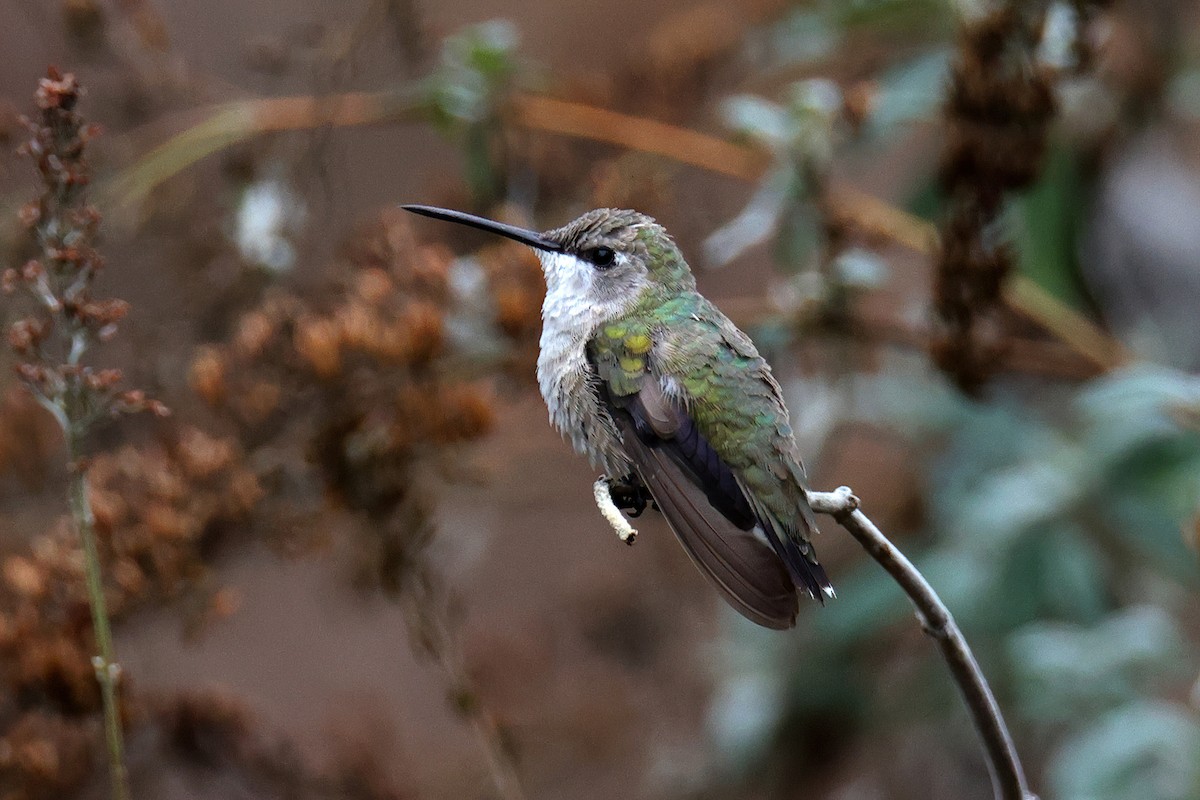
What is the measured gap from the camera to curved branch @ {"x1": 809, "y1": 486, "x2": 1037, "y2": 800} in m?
1.32

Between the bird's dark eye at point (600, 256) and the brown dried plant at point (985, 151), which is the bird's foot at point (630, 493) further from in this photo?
the brown dried plant at point (985, 151)

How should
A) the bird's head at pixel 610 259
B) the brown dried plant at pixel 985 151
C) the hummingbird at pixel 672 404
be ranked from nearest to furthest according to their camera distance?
the hummingbird at pixel 672 404 < the bird's head at pixel 610 259 < the brown dried plant at pixel 985 151

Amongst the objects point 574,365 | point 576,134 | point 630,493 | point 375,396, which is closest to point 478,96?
point 576,134

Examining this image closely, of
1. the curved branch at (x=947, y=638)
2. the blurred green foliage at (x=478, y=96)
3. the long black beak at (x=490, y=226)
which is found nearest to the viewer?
Answer: the curved branch at (x=947, y=638)

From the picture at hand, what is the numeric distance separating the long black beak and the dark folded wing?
1.17 feet

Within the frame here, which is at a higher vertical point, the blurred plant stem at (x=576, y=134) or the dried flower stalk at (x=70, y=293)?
the blurred plant stem at (x=576, y=134)

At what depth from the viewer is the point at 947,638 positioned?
135cm

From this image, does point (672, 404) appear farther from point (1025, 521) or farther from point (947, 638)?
point (1025, 521)

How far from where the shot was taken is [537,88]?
3.03m

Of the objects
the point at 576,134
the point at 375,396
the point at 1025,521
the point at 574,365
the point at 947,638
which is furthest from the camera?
the point at 576,134

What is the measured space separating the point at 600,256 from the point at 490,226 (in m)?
0.22

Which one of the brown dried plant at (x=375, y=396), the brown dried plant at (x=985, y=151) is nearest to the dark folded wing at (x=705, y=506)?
the brown dried plant at (x=375, y=396)

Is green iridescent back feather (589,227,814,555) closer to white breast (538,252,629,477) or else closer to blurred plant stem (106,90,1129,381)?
white breast (538,252,629,477)

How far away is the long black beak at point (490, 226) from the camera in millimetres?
1931
